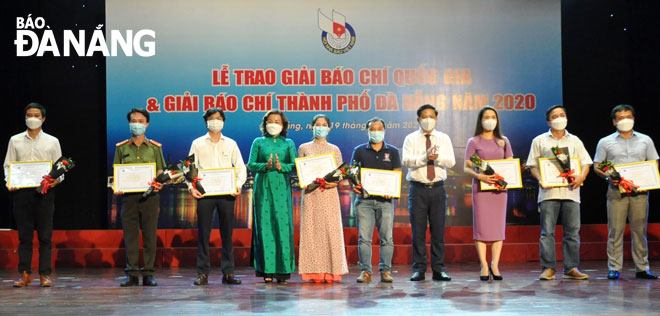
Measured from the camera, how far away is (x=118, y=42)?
788cm

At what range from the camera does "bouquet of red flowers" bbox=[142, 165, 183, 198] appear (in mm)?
5708

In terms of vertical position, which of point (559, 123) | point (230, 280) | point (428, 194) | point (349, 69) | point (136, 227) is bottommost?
point (230, 280)

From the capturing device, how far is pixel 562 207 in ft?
19.7

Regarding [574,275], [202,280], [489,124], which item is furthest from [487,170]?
[202,280]

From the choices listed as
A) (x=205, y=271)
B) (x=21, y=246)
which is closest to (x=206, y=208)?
(x=205, y=271)

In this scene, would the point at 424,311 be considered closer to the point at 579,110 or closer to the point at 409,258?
the point at 409,258

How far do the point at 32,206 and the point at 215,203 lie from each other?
154 centimetres

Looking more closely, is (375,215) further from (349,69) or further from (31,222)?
(31,222)

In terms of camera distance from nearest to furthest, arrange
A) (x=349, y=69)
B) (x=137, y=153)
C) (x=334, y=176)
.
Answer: (x=334, y=176)
(x=137, y=153)
(x=349, y=69)

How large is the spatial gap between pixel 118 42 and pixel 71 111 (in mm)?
1012

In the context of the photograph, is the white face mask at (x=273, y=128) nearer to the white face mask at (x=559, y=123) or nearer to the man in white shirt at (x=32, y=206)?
the man in white shirt at (x=32, y=206)

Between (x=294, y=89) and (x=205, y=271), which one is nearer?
(x=205, y=271)

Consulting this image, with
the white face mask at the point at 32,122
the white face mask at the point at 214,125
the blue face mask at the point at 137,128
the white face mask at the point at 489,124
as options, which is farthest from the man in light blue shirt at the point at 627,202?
the white face mask at the point at 32,122

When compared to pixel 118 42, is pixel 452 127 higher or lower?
lower
